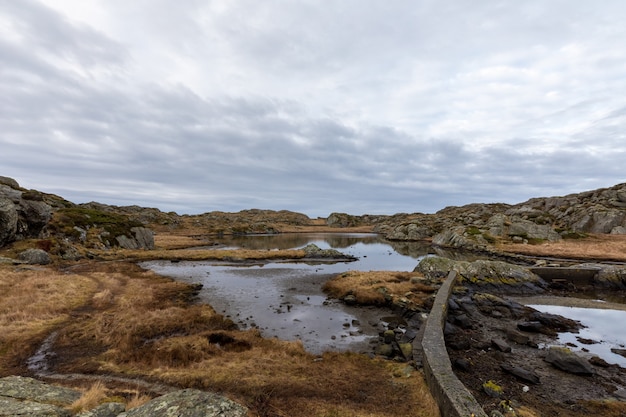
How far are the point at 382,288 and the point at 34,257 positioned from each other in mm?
47791

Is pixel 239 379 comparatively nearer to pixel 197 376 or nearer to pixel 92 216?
pixel 197 376

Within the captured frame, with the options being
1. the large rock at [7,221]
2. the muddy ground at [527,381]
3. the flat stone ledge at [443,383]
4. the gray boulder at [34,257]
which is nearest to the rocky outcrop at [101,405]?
the flat stone ledge at [443,383]

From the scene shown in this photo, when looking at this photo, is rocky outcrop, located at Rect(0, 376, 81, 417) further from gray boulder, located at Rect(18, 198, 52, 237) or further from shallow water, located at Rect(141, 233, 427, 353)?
gray boulder, located at Rect(18, 198, 52, 237)

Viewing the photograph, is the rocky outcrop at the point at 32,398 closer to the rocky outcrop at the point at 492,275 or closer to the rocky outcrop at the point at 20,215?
the rocky outcrop at the point at 492,275

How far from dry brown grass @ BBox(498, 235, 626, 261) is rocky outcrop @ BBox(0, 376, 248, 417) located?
7729cm

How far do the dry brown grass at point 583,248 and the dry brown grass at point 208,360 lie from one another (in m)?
67.5

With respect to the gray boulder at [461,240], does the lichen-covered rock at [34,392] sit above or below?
below

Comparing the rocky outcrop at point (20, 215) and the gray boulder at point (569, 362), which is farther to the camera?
the rocky outcrop at point (20, 215)

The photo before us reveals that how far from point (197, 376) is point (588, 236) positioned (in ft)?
338

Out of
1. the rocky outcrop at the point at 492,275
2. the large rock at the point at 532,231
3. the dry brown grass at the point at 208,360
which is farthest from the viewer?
the large rock at the point at 532,231

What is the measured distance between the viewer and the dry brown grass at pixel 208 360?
13.2 meters

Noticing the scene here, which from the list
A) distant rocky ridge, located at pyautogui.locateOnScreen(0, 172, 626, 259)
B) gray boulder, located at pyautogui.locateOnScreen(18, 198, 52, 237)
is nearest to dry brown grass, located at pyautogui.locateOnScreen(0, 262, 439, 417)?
gray boulder, located at pyautogui.locateOnScreen(18, 198, 52, 237)

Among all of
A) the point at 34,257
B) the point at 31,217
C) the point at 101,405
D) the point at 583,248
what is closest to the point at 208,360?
the point at 101,405

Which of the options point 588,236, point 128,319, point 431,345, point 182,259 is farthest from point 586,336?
point 588,236
